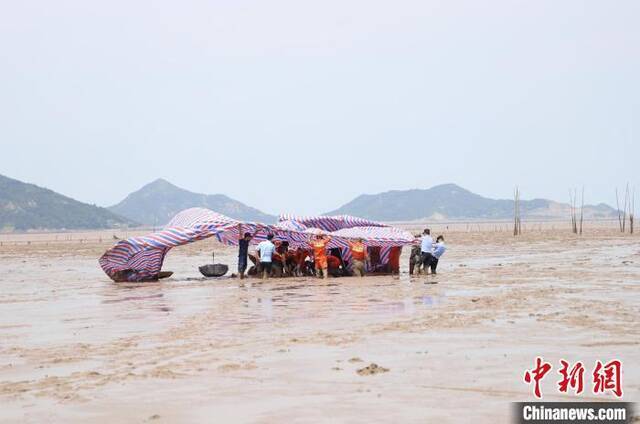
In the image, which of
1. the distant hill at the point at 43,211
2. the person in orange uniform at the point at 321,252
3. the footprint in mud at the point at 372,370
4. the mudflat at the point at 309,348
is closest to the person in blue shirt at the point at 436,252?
the mudflat at the point at 309,348

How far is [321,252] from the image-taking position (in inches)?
902

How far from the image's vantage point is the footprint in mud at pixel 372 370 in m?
A: 9.47

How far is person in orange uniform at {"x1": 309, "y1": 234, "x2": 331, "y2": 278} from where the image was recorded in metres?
22.8

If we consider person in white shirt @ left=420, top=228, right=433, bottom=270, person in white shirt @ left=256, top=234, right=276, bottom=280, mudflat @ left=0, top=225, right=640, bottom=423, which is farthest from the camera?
person in white shirt @ left=420, top=228, right=433, bottom=270

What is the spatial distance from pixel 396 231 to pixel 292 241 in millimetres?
2739

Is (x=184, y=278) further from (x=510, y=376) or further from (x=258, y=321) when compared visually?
(x=510, y=376)

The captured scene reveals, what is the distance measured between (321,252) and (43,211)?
447ft

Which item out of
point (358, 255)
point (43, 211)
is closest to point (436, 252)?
point (358, 255)

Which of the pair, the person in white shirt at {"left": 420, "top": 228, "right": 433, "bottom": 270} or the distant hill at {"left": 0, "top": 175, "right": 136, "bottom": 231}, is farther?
the distant hill at {"left": 0, "top": 175, "right": 136, "bottom": 231}

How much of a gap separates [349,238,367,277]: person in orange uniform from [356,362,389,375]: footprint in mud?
13.3 m

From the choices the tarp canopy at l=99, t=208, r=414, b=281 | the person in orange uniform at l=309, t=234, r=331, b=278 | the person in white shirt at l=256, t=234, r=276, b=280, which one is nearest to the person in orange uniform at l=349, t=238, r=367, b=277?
the tarp canopy at l=99, t=208, r=414, b=281

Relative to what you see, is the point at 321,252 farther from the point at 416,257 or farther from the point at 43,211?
the point at 43,211

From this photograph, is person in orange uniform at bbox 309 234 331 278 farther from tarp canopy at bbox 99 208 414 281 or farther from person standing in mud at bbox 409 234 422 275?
person standing in mud at bbox 409 234 422 275

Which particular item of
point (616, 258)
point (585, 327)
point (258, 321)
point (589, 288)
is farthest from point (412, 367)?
point (616, 258)
